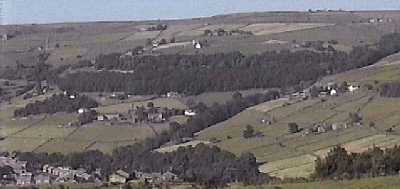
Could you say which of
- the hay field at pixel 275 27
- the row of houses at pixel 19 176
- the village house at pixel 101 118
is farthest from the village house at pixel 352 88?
the hay field at pixel 275 27

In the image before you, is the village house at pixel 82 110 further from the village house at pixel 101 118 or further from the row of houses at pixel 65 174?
the row of houses at pixel 65 174

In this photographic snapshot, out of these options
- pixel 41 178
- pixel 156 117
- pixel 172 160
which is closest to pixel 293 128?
pixel 172 160

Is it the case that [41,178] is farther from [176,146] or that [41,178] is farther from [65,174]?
[176,146]

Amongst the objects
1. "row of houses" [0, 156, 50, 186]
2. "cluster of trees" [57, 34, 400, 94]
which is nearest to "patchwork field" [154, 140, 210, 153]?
"row of houses" [0, 156, 50, 186]

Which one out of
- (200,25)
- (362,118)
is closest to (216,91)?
(362,118)

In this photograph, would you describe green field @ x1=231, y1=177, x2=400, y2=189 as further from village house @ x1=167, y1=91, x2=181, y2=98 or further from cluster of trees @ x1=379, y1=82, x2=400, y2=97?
village house @ x1=167, y1=91, x2=181, y2=98

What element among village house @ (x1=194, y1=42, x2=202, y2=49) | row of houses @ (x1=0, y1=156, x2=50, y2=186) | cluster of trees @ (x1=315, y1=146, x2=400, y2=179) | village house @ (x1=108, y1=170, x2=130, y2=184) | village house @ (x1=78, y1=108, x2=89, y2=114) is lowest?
village house @ (x1=78, y1=108, x2=89, y2=114)

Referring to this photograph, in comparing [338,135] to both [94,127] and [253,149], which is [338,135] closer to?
[253,149]

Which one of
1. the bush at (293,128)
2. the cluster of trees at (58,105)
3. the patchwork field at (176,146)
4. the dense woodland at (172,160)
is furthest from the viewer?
the cluster of trees at (58,105)
